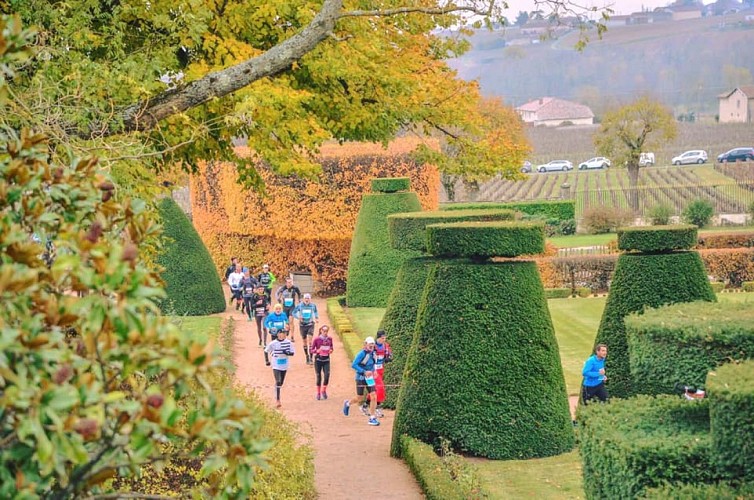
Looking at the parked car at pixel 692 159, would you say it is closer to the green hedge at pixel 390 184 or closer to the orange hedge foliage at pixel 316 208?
the orange hedge foliage at pixel 316 208

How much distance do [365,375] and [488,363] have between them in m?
3.02

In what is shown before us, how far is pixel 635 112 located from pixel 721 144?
36.9m

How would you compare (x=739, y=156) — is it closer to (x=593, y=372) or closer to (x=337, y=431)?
(x=337, y=431)

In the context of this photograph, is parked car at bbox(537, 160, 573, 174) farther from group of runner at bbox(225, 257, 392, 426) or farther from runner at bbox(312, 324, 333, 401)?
runner at bbox(312, 324, 333, 401)

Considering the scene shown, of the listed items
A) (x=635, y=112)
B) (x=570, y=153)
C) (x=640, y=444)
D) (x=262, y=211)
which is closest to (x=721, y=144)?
(x=570, y=153)

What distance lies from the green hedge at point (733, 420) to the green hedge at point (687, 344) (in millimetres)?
523

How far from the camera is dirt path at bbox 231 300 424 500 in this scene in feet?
37.7

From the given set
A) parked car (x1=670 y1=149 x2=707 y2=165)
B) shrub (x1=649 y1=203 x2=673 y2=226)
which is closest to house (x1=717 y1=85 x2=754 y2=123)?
parked car (x1=670 y1=149 x2=707 y2=165)

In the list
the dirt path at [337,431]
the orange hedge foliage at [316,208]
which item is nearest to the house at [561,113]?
the orange hedge foliage at [316,208]

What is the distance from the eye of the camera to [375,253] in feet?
81.1

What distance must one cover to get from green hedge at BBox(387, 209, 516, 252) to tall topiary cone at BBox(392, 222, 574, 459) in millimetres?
3891

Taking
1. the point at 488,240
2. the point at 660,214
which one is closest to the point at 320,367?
the point at 488,240

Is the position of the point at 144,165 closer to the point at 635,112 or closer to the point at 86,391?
the point at 86,391

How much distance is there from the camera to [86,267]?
337 cm
